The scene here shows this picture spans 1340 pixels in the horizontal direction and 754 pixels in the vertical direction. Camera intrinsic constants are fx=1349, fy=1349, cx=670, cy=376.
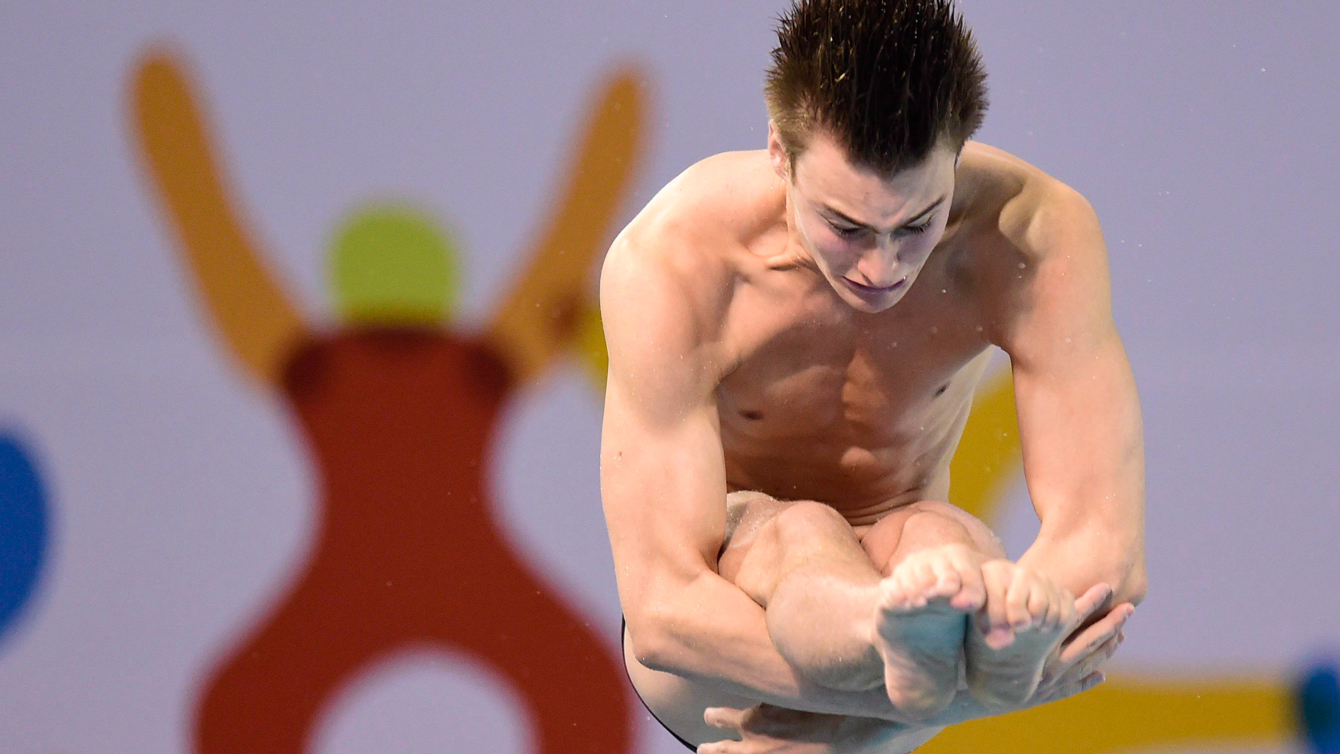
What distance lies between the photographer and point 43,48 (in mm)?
2447

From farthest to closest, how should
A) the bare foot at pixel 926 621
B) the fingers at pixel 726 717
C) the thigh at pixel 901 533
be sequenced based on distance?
the fingers at pixel 726 717 < the thigh at pixel 901 533 < the bare foot at pixel 926 621

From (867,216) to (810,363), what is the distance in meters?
0.28

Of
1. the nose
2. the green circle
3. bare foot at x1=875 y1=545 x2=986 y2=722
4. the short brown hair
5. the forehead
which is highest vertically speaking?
the short brown hair

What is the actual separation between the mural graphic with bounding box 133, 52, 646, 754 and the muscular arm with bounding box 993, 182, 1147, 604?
3.84 feet

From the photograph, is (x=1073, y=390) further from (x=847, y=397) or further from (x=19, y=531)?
(x=19, y=531)

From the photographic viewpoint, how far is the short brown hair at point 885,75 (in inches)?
42.7

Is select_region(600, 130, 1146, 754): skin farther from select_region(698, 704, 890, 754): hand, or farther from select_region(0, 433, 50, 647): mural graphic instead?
select_region(0, 433, 50, 647): mural graphic

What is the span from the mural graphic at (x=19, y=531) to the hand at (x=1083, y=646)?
1.91 m

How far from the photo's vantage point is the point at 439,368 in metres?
2.40

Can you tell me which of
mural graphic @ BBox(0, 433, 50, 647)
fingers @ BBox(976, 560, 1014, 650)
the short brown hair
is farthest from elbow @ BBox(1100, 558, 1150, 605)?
mural graphic @ BBox(0, 433, 50, 647)

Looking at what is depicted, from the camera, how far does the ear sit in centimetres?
119

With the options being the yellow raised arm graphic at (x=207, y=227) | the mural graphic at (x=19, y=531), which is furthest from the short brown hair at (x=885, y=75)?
the mural graphic at (x=19, y=531)

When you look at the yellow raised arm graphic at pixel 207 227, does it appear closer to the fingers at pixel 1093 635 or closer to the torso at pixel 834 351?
the torso at pixel 834 351

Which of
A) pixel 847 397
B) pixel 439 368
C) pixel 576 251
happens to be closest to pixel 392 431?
pixel 439 368
